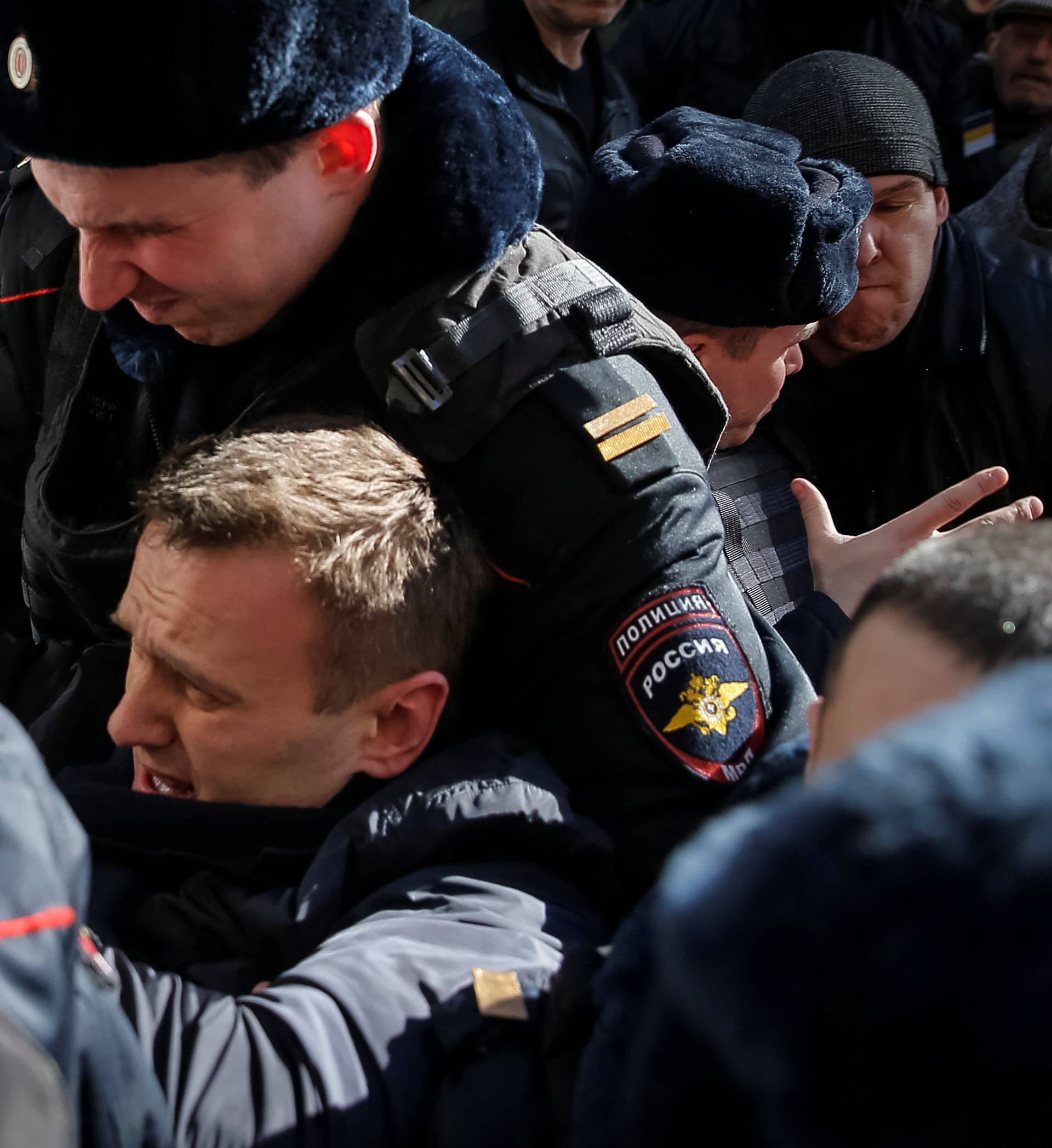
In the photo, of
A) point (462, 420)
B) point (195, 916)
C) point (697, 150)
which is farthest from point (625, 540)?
point (697, 150)

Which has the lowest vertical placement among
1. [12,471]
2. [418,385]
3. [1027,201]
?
[1027,201]

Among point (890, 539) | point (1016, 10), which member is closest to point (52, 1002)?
point (890, 539)

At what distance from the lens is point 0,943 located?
2.19ft

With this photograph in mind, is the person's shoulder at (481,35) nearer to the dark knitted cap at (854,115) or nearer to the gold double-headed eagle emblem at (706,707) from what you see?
the dark knitted cap at (854,115)

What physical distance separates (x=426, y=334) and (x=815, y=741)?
0.69 metres

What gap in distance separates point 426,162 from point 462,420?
29 cm

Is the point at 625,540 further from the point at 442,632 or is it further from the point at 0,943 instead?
the point at 0,943

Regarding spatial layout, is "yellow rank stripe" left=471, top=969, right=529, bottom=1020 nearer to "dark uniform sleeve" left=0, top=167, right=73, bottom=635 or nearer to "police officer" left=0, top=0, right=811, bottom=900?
"police officer" left=0, top=0, right=811, bottom=900

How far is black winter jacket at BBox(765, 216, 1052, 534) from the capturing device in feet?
8.71

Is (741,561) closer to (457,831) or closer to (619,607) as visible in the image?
(619,607)

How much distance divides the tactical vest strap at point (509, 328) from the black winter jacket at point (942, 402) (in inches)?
45.7

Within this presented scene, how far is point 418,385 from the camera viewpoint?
1431 mm

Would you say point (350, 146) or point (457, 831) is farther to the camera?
point (350, 146)

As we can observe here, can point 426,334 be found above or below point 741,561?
above
